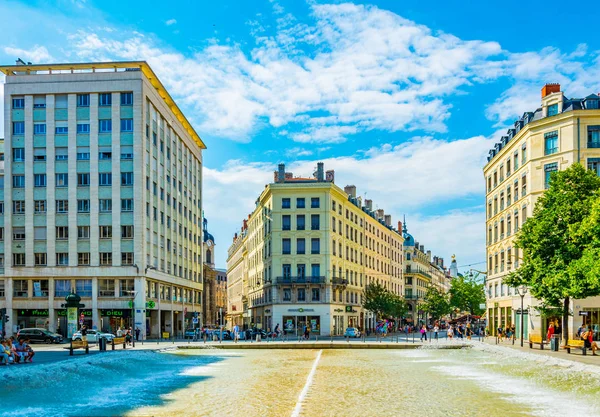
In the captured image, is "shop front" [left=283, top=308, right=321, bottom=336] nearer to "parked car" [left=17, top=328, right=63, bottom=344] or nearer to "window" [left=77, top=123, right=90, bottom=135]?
"window" [left=77, top=123, right=90, bottom=135]

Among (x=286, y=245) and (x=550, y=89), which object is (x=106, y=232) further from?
(x=550, y=89)

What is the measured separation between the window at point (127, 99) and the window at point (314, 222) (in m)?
27.1

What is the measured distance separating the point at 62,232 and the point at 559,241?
4874 centimetres

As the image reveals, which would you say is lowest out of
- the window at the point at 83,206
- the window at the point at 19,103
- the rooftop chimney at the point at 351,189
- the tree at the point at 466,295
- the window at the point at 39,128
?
the tree at the point at 466,295

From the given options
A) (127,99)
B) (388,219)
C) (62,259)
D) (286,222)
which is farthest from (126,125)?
(388,219)

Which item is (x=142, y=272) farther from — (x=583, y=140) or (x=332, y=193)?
(x=583, y=140)

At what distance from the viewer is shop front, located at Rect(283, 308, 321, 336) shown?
85938mm

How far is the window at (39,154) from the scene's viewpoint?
7306cm

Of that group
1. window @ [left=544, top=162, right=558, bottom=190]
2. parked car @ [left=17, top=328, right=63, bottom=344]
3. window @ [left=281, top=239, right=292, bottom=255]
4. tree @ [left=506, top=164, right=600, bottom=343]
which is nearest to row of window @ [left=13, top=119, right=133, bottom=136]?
parked car @ [left=17, top=328, right=63, bottom=344]

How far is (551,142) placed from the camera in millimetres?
61188

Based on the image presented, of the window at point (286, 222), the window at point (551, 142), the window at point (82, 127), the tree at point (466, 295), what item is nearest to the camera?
the window at point (551, 142)

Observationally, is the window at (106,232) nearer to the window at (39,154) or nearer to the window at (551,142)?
the window at (39,154)

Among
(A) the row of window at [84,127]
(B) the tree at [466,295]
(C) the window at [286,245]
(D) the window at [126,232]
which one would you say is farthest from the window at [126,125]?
(B) the tree at [466,295]

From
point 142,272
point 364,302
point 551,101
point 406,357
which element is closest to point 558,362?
point 406,357
